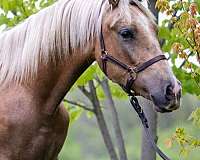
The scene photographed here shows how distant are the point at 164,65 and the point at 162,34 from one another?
1267mm

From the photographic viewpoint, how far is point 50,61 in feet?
14.1

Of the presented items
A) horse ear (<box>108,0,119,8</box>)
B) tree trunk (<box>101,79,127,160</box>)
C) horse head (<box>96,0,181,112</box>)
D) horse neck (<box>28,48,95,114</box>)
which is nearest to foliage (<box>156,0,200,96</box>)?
horse head (<box>96,0,181,112</box>)

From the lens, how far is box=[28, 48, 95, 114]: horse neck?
428cm

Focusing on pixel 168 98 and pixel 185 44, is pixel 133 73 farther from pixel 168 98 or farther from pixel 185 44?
pixel 185 44

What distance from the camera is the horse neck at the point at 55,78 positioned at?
4277 mm

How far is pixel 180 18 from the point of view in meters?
4.48

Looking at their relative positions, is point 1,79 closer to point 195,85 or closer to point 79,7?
point 79,7

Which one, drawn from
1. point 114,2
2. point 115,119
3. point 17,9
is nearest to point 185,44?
point 114,2

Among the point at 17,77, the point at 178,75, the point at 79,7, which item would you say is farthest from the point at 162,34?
the point at 17,77

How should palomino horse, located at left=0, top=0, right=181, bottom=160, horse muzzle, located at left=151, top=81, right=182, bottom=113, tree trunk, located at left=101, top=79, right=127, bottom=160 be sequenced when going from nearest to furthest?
horse muzzle, located at left=151, top=81, right=182, bottom=113 < palomino horse, located at left=0, top=0, right=181, bottom=160 < tree trunk, located at left=101, top=79, right=127, bottom=160

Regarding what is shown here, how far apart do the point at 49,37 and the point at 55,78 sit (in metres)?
0.30

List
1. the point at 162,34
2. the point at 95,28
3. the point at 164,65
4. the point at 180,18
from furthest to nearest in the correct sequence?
1. the point at 162,34
2. the point at 180,18
3. the point at 95,28
4. the point at 164,65

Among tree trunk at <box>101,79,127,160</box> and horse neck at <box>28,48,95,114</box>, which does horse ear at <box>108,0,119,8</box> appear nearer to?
horse neck at <box>28,48,95,114</box>

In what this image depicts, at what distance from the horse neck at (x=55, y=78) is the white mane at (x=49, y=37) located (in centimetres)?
6
